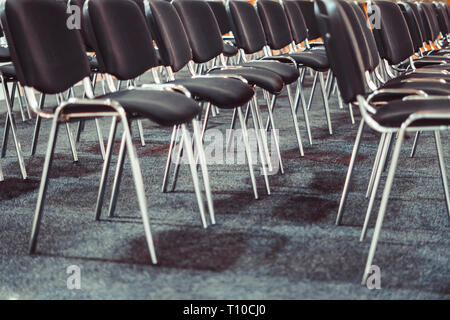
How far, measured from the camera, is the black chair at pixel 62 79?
7.04 ft

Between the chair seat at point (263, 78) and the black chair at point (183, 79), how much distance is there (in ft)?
0.46

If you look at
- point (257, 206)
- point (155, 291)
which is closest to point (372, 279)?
point (155, 291)

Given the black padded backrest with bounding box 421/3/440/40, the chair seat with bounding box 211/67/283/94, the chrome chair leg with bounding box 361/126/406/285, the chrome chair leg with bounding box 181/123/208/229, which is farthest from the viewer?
the black padded backrest with bounding box 421/3/440/40

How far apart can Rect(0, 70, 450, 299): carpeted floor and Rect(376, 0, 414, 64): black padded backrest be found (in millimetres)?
646

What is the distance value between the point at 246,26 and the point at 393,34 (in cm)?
101

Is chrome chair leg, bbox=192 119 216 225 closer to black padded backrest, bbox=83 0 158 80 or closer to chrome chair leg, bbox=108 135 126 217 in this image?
chrome chair leg, bbox=108 135 126 217

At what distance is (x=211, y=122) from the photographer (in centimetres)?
529

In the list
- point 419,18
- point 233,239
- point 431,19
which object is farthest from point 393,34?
point 431,19

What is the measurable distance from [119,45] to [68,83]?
31cm

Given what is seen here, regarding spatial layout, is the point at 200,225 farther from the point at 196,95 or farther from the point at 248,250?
the point at 196,95

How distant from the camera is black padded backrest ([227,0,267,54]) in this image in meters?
3.94

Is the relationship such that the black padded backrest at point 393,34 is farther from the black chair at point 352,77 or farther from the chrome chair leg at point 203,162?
the chrome chair leg at point 203,162

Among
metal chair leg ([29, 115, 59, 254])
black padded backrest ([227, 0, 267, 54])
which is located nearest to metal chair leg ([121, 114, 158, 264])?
metal chair leg ([29, 115, 59, 254])

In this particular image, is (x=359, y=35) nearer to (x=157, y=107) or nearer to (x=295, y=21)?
(x=157, y=107)
